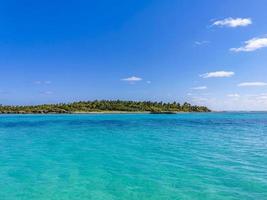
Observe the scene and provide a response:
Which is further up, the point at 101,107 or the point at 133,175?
the point at 101,107

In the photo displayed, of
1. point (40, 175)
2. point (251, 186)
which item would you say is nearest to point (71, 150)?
point (40, 175)

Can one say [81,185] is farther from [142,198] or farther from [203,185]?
[203,185]

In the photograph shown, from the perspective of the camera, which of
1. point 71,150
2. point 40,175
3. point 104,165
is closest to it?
point 40,175

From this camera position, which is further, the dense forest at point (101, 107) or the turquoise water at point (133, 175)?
the dense forest at point (101, 107)

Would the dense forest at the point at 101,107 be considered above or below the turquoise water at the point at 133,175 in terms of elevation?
above

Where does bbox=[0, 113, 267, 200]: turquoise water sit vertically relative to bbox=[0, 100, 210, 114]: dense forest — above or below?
below

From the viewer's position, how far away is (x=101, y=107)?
15650 centimetres

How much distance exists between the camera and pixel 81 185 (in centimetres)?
1116

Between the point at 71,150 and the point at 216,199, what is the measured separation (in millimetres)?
12988

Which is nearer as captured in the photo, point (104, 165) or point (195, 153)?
point (104, 165)

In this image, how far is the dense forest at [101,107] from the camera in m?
147

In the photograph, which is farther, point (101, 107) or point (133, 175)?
point (101, 107)

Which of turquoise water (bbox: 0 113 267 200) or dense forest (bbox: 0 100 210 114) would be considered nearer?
turquoise water (bbox: 0 113 267 200)

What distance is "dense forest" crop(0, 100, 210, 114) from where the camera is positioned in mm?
147375
